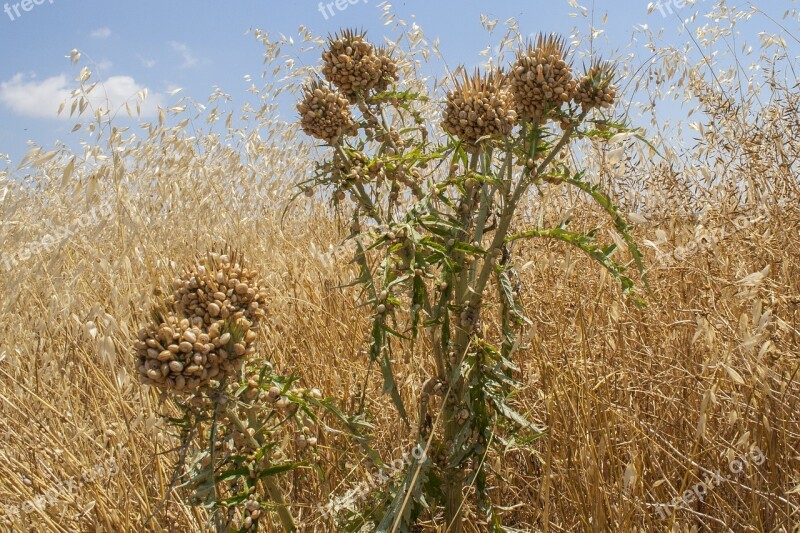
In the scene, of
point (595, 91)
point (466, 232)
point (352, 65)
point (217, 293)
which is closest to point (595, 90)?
point (595, 91)

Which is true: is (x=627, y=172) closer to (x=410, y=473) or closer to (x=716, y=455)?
(x=716, y=455)

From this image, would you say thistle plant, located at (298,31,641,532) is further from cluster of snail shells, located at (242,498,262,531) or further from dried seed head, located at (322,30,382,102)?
cluster of snail shells, located at (242,498,262,531)

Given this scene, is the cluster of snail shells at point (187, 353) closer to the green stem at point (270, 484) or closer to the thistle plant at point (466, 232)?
the green stem at point (270, 484)

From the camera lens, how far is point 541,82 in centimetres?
136

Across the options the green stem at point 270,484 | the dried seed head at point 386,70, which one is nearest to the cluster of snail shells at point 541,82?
the dried seed head at point 386,70

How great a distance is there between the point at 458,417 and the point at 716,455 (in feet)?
2.92

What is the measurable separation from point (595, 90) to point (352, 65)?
0.59 m

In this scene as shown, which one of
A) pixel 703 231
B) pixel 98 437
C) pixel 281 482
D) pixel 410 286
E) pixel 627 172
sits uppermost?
pixel 627 172

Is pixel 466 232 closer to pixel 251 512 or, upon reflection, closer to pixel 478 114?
pixel 478 114

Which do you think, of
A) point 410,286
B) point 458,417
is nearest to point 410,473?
point 458,417

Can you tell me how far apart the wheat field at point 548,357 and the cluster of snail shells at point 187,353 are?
0.49ft

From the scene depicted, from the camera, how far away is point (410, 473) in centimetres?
137

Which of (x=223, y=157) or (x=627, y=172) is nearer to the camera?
(x=627, y=172)

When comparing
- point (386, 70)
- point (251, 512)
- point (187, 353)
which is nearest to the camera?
point (187, 353)
